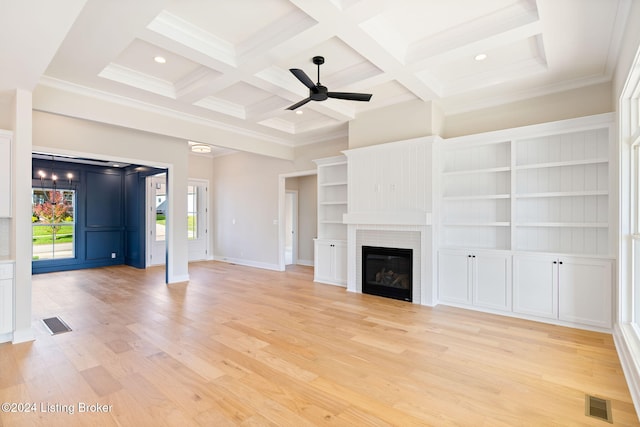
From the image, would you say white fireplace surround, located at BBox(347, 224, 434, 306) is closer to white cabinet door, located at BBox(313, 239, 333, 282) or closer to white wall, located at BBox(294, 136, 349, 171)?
white cabinet door, located at BBox(313, 239, 333, 282)

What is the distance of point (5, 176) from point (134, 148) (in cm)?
264

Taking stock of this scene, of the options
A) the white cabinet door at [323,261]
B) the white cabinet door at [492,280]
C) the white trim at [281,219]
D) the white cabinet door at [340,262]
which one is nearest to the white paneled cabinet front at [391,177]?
the white cabinet door at [340,262]

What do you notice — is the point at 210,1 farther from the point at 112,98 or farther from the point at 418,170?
the point at 418,170

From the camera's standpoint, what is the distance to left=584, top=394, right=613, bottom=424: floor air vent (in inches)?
86.0

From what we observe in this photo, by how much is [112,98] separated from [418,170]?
4.49m

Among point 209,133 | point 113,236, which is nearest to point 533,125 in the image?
point 209,133

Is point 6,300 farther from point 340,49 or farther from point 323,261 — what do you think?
point 323,261

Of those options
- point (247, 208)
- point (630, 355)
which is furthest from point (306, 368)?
point (247, 208)

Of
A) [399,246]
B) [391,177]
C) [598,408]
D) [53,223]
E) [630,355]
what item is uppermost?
[391,177]

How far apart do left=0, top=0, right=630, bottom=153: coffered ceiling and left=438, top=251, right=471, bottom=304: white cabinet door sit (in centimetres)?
228

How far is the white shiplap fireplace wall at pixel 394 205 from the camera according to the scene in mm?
4773

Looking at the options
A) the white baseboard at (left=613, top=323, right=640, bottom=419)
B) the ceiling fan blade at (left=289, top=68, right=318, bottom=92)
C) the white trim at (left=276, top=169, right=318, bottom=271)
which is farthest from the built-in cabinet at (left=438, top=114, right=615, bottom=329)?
the white trim at (left=276, top=169, right=318, bottom=271)

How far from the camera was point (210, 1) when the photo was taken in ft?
9.57

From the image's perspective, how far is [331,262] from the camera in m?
6.32
